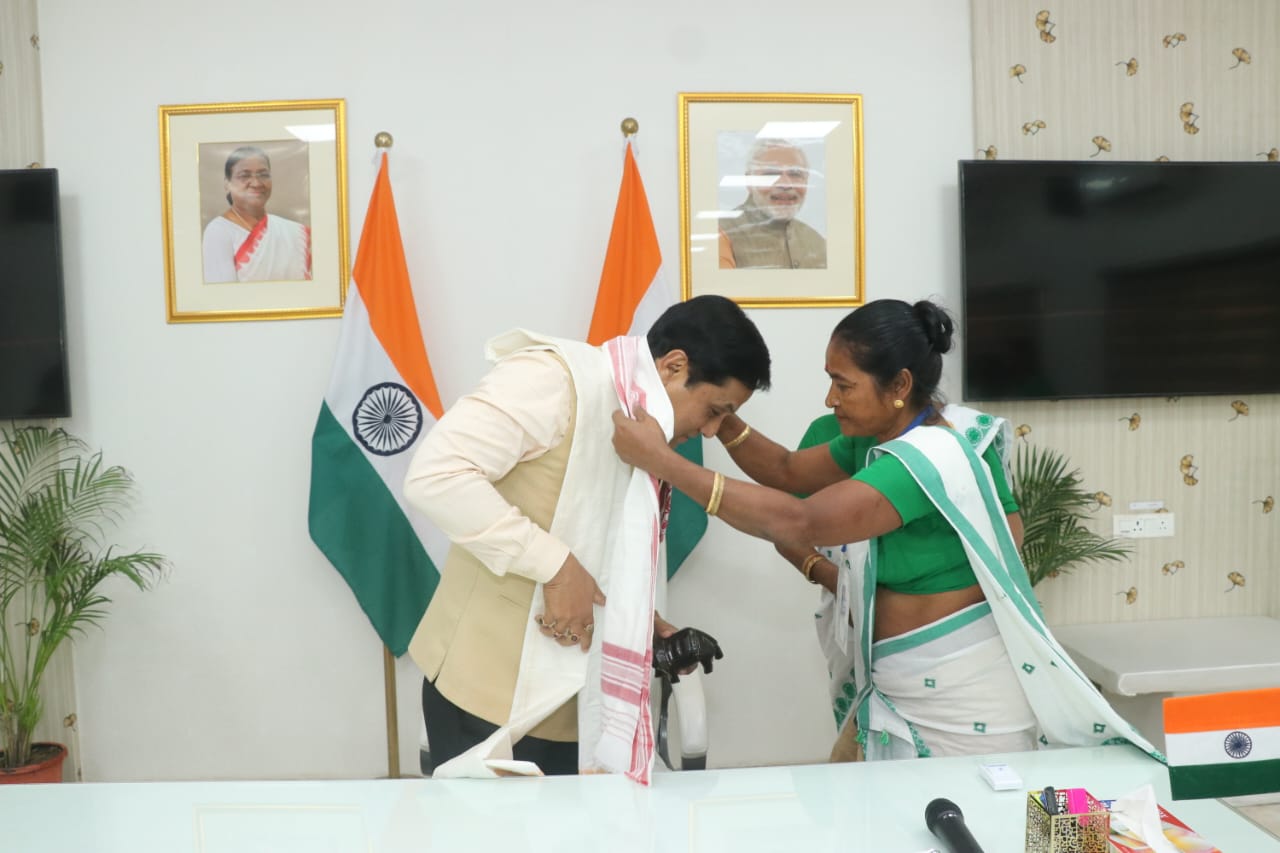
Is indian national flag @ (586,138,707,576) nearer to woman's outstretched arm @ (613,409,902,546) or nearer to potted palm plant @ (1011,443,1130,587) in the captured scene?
potted palm plant @ (1011,443,1130,587)

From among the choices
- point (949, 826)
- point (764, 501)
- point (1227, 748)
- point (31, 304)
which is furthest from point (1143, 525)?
point (31, 304)

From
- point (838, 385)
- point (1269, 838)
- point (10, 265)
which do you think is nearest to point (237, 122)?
point (10, 265)

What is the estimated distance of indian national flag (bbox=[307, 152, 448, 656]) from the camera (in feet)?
9.12

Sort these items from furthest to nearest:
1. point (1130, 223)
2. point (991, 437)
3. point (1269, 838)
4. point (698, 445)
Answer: point (1130, 223)
point (698, 445)
point (991, 437)
point (1269, 838)

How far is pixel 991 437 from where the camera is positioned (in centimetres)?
169

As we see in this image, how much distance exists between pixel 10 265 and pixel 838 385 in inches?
105

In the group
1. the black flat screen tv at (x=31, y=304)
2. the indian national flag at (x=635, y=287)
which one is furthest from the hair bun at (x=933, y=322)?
the black flat screen tv at (x=31, y=304)

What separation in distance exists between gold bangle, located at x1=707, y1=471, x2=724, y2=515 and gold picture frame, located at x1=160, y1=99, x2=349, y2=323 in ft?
5.86

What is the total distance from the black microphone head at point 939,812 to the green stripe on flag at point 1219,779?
0.25 metres

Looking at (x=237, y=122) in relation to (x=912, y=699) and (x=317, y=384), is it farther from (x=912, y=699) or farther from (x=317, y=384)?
(x=912, y=699)

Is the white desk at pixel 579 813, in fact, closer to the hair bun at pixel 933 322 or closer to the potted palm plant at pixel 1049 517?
the hair bun at pixel 933 322

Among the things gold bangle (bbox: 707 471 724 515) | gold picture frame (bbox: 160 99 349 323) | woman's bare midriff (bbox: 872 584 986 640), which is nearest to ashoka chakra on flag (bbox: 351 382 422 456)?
gold picture frame (bbox: 160 99 349 323)

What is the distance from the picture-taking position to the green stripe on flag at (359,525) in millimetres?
2773

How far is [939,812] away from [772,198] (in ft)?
7.19
